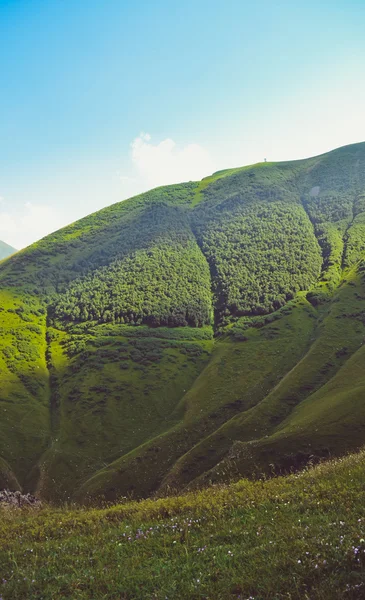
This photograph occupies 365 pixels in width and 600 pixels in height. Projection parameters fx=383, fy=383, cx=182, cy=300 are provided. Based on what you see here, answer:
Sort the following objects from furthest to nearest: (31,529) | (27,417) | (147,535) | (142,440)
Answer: (27,417), (142,440), (31,529), (147,535)

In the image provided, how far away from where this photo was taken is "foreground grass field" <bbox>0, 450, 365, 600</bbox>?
998 cm

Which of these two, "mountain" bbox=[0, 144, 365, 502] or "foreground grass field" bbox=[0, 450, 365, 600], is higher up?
"foreground grass field" bbox=[0, 450, 365, 600]

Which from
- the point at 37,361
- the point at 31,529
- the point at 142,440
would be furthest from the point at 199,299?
the point at 31,529

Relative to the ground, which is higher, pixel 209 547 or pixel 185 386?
pixel 209 547

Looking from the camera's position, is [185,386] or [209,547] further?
[185,386]

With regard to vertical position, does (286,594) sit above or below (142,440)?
above

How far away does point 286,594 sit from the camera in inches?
365

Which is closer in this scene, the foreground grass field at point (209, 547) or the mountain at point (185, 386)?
the foreground grass field at point (209, 547)

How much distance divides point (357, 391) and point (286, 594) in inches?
2887

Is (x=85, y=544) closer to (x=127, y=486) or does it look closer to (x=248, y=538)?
(x=248, y=538)

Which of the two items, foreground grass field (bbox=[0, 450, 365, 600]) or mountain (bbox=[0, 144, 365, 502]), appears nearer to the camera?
foreground grass field (bbox=[0, 450, 365, 600])

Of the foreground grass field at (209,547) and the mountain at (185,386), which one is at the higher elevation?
the foreground grass field at (209,547)

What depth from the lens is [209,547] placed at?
12523 mm

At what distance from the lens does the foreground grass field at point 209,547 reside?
32.8ft
